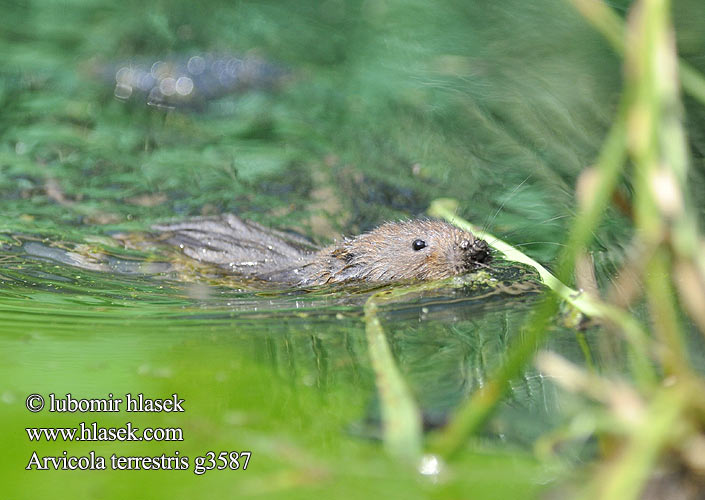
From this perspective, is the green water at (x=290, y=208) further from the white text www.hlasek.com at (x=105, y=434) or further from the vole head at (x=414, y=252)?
the vole head at (x=414, y=252)

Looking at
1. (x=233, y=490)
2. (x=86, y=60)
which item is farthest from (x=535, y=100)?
(x=233, y=490)

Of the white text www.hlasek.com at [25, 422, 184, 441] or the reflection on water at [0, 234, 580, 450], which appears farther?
the reflection on water at [0, 234, 580, 450]

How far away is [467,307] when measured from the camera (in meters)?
4.57

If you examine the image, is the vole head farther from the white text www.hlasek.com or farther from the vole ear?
the white text www.hlasek.com

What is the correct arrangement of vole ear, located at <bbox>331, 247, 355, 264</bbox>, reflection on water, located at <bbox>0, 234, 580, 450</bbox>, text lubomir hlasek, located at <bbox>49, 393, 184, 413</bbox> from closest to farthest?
text lubomir hlasek, located at <bbox>49, 393, 184, 413</bbox>, reflection on water, located at <bbox>0, 234, 580, 450</bbox>, vole ear, located at <bbox>331, 247, 355, 264</bbox>

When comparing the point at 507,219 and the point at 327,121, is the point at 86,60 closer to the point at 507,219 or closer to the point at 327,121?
the point at 327,121

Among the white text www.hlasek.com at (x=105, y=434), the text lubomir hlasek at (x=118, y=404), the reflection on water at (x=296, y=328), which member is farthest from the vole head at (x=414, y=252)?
the white text www.hlasek.com at (x=105, y=434)

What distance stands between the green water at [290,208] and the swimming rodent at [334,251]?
22cm

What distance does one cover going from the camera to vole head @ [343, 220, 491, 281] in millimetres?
5148

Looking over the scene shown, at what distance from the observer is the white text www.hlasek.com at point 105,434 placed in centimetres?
294

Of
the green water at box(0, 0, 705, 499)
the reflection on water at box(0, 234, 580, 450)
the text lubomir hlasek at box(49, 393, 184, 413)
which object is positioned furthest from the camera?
the reflection on water at box(0, 234, 580, 450)

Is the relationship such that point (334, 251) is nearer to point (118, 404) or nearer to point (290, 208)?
point (290, 208)

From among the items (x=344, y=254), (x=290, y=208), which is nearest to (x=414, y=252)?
(x=344, y=254)

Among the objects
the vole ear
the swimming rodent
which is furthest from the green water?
the vole ear
